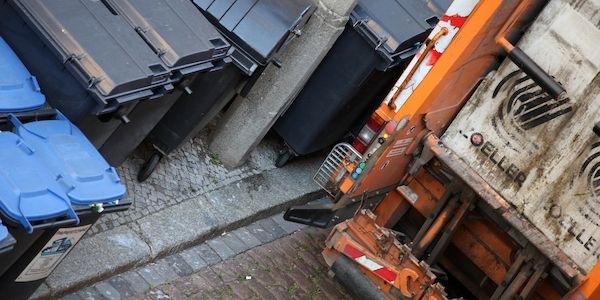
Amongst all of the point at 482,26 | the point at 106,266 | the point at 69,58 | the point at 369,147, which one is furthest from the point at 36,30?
the point at 482,26

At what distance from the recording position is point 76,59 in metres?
5.01

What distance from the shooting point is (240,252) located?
21.3 feet

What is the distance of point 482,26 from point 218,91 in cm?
178

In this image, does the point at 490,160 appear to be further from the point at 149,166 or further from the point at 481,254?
the point at 149,166

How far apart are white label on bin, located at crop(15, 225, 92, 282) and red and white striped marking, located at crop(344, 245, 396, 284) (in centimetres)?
171

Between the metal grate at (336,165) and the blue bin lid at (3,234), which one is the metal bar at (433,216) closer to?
the metal grate at (336,165)

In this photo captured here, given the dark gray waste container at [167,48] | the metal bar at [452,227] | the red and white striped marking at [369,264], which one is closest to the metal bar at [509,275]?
the metal bar at [452,227]

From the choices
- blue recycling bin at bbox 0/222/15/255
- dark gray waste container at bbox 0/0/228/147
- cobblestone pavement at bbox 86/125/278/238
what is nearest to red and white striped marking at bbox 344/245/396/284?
cobblestone pavement at bbox 86/125/278/238

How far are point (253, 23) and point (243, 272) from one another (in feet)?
5.25

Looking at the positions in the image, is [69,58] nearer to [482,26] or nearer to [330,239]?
[330,239]

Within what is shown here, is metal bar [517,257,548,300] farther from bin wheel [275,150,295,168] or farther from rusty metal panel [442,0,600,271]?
bin wheel [275,150,295,168]

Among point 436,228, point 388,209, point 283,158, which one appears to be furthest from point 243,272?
point 283,158

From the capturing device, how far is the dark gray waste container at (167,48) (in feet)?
18.3

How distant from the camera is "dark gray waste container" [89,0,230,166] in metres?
5.59
